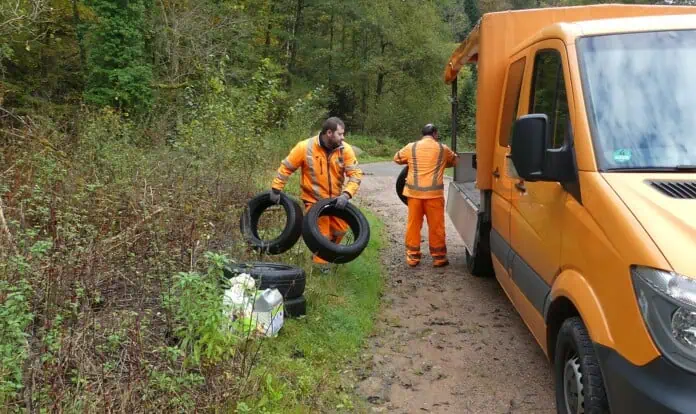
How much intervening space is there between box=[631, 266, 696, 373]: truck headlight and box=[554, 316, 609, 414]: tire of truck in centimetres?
63

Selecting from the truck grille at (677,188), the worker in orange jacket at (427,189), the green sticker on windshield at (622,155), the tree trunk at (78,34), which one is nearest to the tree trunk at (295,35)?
the tree trunk at (78,34)

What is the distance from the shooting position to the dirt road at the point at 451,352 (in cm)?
423

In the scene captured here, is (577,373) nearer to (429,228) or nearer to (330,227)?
(330,227)

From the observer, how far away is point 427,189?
7.52 meters

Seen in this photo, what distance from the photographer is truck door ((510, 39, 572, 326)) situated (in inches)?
142

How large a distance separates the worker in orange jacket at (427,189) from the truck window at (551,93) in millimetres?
3082

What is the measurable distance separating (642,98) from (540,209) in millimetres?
921

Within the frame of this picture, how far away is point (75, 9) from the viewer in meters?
17.5

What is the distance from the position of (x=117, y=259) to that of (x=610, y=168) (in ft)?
12.7

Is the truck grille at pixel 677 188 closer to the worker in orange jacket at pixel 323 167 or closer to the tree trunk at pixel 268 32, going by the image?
the worker in orange jacket at pixel 323 167

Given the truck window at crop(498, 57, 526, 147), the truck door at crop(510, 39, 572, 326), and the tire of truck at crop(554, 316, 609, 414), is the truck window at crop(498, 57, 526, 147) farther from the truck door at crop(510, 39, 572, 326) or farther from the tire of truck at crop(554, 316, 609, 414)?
the tire of truck at crop(554, 316, 609, 414)

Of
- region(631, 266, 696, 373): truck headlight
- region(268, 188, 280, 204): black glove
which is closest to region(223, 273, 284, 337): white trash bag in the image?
region(268, 188, 280, 204): black glove

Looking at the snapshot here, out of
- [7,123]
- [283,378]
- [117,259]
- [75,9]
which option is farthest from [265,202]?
[75,9]

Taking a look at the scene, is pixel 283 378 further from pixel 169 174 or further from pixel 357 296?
pixel 169 174
